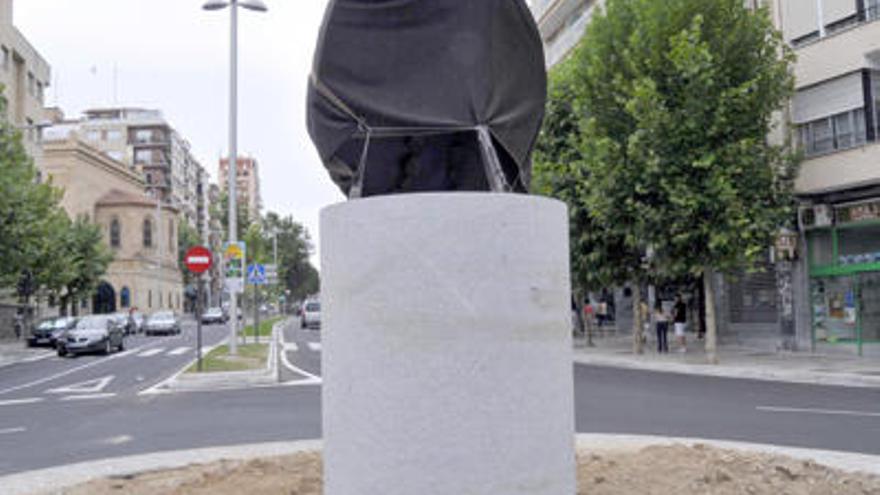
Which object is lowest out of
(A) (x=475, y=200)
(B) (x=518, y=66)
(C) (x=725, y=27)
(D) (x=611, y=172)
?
(A) (x=475, y=200)

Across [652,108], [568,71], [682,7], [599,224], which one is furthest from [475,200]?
[568,71]

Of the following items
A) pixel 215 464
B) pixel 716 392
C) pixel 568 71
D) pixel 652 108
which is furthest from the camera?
pixel 568 71

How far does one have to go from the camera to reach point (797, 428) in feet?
31.1

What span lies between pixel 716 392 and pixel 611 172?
278 inches

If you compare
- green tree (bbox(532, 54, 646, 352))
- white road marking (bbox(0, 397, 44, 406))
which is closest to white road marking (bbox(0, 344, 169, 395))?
white road marking (bbox(0, 397, 44, 406))

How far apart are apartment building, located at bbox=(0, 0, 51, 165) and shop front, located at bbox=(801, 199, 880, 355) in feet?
127

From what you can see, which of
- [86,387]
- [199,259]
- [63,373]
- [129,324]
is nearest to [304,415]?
[86,387]

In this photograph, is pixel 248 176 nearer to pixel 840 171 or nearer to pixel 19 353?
pixel 19 353

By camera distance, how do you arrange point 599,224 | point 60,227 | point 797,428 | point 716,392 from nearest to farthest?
point 797,428, point 716,392, point 599,224, point 60,227

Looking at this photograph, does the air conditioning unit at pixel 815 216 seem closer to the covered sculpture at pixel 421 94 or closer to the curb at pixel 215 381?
the curb at pixel 215 381

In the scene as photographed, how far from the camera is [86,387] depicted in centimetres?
1714

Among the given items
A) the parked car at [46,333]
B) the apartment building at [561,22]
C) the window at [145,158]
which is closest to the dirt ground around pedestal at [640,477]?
the apartment building at [561,22]

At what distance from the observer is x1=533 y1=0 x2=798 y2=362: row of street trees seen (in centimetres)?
1814

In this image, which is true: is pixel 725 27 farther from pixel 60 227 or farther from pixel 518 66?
pixel 60 227
